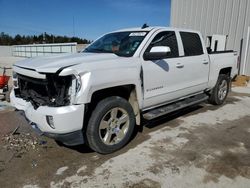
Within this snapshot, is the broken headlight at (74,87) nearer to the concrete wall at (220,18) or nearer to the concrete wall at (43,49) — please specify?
the concrete wall at (220,18)

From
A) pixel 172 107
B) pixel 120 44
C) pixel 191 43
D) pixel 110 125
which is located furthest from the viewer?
pixel 191 43

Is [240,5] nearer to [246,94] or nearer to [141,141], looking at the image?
[246,94]

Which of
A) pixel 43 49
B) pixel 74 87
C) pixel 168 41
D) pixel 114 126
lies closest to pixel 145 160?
pixel 114 126

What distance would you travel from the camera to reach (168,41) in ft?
16.5

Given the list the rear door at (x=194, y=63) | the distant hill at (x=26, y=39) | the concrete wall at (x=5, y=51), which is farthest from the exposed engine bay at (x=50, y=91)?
the distant hill at (x=26, y=39)

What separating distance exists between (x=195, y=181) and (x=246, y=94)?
6668 millimetres

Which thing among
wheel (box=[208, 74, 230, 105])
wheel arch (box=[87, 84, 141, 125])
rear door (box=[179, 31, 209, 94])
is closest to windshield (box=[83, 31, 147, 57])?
wheel arch (box=[87, 84, 141, 125])

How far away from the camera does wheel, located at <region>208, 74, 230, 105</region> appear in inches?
269

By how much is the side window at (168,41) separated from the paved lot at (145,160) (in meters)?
1.51

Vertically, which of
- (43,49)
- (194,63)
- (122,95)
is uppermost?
(194,63)

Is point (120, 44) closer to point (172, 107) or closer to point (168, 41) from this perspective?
point (168, 41)

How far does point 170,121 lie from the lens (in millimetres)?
5617

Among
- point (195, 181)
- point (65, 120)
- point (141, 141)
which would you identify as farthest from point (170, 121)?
point (65, 120)

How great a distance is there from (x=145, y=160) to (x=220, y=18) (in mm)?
10978
